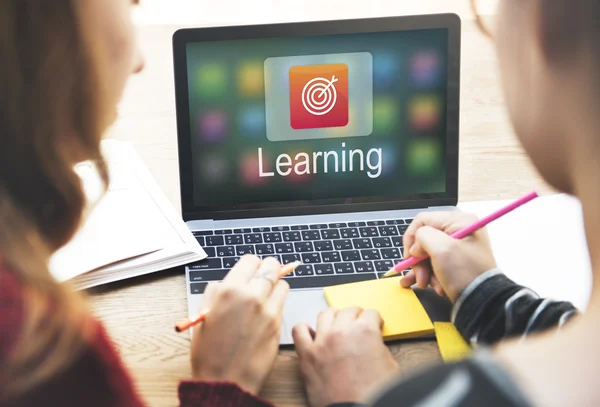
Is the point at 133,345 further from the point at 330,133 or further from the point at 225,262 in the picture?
the point at 330,133

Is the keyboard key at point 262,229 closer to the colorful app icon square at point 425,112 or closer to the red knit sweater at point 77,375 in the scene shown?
the colorful app icon square at point 425,112

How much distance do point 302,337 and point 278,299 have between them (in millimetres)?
53

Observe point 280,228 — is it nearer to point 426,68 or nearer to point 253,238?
point 253,238

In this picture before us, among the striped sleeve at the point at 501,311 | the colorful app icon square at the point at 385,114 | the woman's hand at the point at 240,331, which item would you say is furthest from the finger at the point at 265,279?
the colorful app icon square at the point at 385,114

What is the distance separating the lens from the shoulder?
52cm

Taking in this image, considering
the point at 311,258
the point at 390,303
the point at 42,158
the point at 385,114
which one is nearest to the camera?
the point at 42,158

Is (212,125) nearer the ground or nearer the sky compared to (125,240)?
nearer the sky

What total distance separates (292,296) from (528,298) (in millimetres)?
271

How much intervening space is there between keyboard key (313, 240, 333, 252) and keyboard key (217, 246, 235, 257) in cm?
11

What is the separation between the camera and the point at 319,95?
3.58 ft

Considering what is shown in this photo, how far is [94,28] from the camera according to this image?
640mm

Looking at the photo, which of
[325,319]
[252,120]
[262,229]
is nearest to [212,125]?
[252,120]

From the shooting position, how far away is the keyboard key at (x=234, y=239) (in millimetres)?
1048

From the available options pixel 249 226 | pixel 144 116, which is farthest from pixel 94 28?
pixel 144 116
